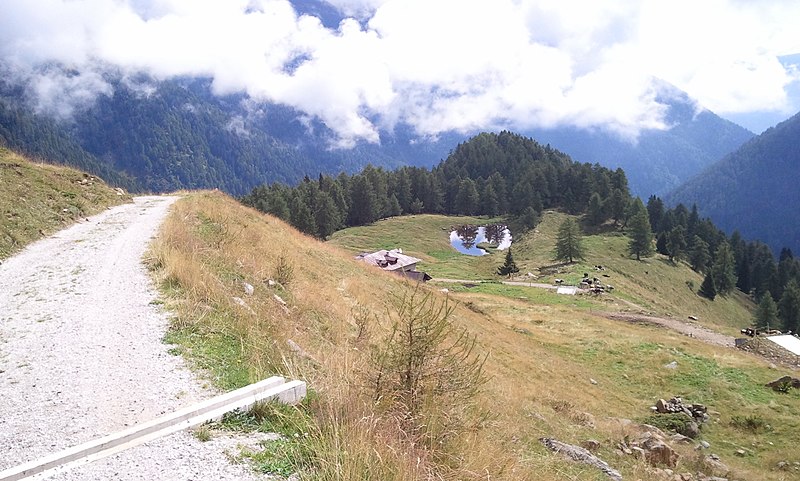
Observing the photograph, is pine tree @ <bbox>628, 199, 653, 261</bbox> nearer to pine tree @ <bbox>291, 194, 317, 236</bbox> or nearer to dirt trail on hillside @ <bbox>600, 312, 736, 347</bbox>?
dirt trail on hillside @ <bbox>600, 312, 736, 347</bbox>

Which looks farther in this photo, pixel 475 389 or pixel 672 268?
pixel 672 268

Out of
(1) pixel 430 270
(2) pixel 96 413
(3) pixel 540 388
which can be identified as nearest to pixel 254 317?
(2) pixel 96 413

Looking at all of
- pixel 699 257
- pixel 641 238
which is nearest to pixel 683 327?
pixel 641 238

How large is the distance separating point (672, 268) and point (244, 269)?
338ft

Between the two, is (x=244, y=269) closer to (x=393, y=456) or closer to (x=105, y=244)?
(x=105, y=244)

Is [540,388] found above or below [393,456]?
below

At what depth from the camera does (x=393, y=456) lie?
4801mm

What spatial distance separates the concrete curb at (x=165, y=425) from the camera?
4.75m

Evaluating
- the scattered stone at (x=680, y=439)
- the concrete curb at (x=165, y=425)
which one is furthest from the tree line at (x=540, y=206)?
the concrete curb at (x=165, y=425)

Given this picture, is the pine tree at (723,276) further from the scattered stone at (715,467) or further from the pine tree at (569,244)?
the scattered stone at (715,467)

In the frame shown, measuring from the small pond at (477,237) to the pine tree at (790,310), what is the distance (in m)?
56.3

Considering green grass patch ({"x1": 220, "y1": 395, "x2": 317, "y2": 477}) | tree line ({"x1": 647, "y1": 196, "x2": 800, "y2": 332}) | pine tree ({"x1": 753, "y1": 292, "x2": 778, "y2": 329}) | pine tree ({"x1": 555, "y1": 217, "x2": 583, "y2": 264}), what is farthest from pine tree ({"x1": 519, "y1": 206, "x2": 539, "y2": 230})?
green grass patch ({"x1": 220, "y1": 395, "x2": 317, "y2": 477})

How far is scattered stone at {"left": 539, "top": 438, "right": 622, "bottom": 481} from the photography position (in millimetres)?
10828

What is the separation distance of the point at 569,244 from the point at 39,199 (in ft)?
252
